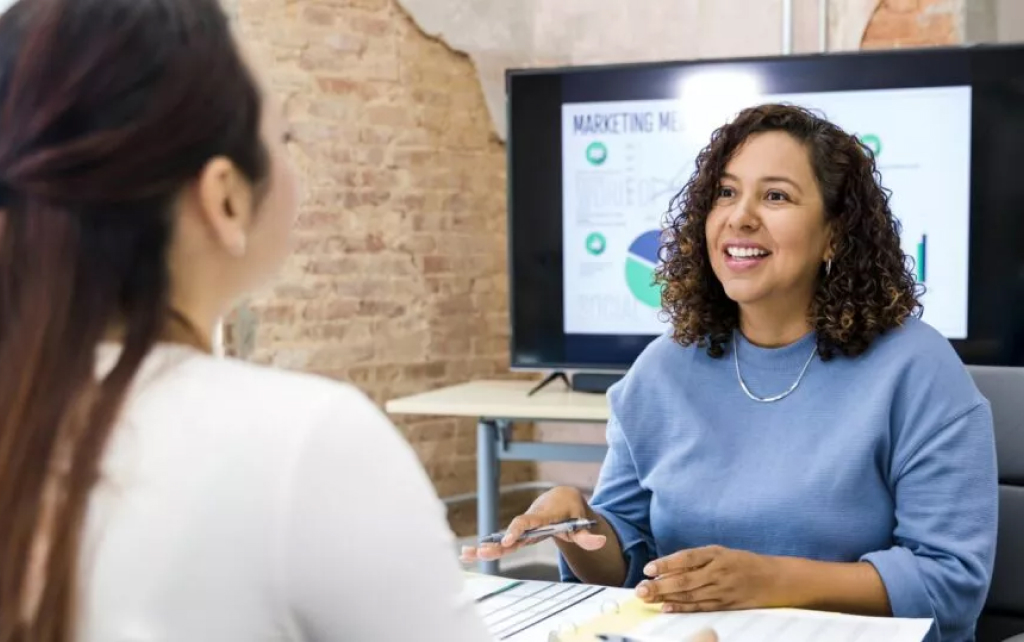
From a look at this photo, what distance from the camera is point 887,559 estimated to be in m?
1.50

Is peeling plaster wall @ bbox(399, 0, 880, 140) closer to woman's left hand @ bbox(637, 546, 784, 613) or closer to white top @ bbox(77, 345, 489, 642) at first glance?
woman's left hand @ bbox(637, 546, 784, 613)

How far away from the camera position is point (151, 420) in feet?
2.14

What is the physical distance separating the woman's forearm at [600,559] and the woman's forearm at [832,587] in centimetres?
29

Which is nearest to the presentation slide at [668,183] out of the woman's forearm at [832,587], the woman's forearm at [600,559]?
the woman's forearm at [600,559]

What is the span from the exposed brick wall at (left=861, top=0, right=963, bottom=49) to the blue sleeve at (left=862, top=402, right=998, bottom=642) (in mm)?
2103

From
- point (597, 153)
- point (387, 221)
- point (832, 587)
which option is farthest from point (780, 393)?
point (387, 221)

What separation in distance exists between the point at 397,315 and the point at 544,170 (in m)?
0.73

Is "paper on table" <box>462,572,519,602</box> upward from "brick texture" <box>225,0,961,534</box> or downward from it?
downward

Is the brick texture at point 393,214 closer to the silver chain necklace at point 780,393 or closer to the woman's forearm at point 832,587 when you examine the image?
the silver chain necklace at point 780,393

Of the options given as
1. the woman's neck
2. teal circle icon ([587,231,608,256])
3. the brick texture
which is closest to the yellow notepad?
the woman's neck

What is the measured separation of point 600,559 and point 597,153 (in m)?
1.94

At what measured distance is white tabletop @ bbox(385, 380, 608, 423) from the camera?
311 cm

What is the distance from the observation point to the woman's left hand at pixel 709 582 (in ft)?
4.50

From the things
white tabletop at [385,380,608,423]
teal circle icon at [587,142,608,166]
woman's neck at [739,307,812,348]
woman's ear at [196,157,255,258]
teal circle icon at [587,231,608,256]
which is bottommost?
white tabletop at [385,380,608,423]
